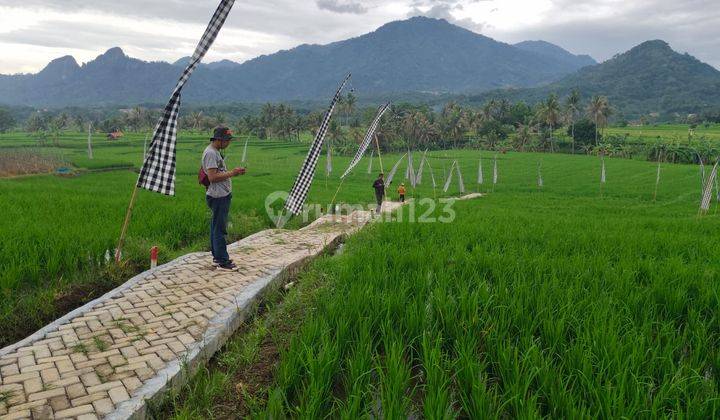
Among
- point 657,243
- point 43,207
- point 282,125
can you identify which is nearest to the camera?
point 657,243

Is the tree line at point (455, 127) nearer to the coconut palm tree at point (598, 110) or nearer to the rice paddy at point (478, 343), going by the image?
the coconut palm tree at point (598, 110)

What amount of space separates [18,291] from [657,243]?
903cm

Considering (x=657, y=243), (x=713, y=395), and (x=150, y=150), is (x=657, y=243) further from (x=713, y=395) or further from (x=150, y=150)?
(x=150, y=150)

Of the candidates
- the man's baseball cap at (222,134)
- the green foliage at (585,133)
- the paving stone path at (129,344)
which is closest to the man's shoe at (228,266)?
the paving stone path at (129,344)

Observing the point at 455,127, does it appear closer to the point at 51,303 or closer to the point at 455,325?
the point at 51,303

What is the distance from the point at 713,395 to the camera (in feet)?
9.05

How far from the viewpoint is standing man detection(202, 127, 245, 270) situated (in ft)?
19.5

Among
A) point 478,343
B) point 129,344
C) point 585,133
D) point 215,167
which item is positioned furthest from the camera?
point 585,133

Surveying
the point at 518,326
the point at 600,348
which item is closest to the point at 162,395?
the point at 518,326

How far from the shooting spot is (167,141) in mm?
6000

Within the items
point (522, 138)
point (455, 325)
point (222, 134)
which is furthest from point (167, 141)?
point (522, 138)

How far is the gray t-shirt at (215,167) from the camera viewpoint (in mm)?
5926

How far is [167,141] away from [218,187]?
91 cm

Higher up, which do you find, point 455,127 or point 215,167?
point 455,127
